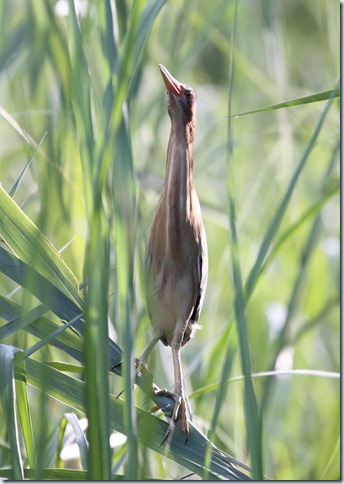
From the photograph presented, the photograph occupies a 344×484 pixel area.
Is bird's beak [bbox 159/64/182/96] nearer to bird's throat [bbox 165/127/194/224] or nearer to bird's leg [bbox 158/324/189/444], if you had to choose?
bird's throat [bbox 165/127/194/224]

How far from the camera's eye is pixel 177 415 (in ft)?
4.12

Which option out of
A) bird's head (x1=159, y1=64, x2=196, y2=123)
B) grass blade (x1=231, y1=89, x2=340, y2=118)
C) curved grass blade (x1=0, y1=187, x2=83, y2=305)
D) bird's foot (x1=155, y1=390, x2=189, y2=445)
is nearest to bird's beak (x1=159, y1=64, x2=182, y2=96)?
bird's head (x1=159, y1=64, x2=196, y2=123)

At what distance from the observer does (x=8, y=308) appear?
3.51 ft

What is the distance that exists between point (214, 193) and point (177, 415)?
4.50 feet

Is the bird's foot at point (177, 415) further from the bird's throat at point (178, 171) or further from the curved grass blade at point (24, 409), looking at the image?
the bird's throat at point (178, 171)

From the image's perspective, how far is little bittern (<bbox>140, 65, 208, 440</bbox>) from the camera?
1370 millimetres

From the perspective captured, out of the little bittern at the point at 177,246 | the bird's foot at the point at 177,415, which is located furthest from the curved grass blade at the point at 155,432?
the little bittern at the point at 177,246

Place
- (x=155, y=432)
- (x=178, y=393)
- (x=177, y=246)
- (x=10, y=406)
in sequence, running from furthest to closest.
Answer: (x=177, y=246) → (x=178, y=393) → (x=155, y=432) → (x=10, y=406)

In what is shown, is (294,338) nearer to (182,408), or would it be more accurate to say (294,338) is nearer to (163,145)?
(182,408)

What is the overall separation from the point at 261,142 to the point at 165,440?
4.19 ft

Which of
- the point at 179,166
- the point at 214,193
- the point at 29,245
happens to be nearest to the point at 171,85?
the point at 179,166

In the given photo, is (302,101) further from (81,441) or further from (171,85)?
(81,441)

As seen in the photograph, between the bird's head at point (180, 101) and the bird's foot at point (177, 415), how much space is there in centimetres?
46

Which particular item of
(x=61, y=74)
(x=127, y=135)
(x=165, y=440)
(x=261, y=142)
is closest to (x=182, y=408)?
(x=165, y=440)
